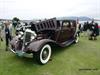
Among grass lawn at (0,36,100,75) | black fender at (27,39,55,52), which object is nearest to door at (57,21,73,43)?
grass lawn at (0,36,100,75)

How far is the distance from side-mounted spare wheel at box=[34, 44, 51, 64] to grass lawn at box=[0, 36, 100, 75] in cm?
A: 19

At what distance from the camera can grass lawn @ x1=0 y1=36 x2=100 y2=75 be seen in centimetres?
591

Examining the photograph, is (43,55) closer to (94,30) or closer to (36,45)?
(36,45)

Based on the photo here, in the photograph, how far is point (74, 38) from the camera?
1016cm

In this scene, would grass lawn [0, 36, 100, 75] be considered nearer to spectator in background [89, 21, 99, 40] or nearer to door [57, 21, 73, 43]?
door [57, 21, 73, 43]

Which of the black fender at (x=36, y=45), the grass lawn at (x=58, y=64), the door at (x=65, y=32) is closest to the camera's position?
the grass lawn at (x=58, y=64)

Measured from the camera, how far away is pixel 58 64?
262 inches

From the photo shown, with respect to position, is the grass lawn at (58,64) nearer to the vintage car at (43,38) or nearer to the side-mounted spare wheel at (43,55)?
the side-mounted spare wheel at (43,55)

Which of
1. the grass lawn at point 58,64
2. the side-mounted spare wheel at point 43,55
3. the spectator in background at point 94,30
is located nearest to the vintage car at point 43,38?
the side-mounted spare wheel at point 43,55

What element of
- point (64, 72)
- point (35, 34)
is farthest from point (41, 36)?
point (64, 72)

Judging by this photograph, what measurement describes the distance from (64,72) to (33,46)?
1436 millimetres

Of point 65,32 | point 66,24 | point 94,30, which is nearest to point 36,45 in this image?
point 65,32

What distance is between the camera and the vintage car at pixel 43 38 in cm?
637

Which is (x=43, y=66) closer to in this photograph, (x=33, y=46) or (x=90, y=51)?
Answer: (x=33, y=46)
